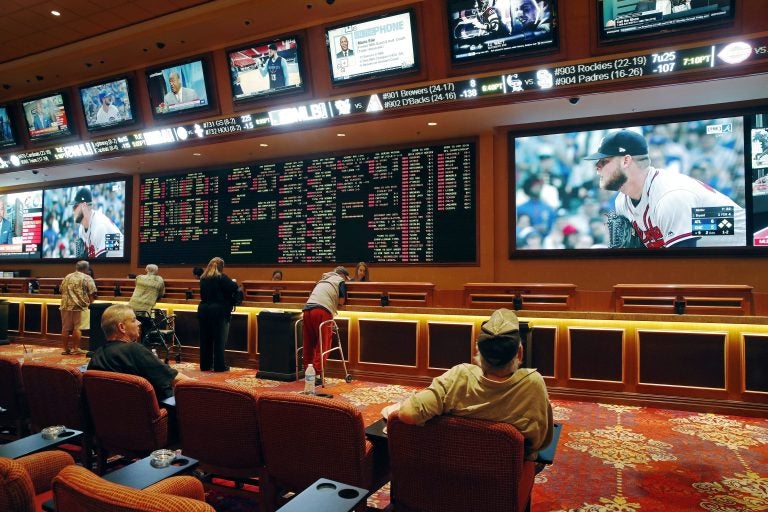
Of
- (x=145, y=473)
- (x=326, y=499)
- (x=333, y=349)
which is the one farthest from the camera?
(x=333, y=349)

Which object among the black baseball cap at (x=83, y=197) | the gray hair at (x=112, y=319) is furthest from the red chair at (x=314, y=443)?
the black baseball cap at (x=83, y=197)

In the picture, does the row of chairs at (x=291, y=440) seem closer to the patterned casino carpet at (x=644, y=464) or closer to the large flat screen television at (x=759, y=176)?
the patterned casino carpet at (x=644, y=464)

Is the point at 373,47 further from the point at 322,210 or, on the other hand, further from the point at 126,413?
the point at 126,413

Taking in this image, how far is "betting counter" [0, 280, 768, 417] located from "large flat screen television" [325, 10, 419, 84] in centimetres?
264

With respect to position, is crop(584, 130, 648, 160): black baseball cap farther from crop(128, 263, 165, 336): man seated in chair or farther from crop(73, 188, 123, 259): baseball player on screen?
crop(73, 188, 123, 259): baseball player on screen

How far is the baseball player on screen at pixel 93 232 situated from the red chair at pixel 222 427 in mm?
8505

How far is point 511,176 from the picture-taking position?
263 inches

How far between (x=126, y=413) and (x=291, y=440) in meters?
0.97

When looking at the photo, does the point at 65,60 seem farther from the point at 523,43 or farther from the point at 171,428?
the point at 171,428

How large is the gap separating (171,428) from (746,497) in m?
3.21

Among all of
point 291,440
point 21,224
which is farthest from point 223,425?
point 21,224

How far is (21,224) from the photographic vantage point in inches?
434

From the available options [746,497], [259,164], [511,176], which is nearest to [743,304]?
[746,497]

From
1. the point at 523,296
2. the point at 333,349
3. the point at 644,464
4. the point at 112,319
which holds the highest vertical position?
the point at 112,319
